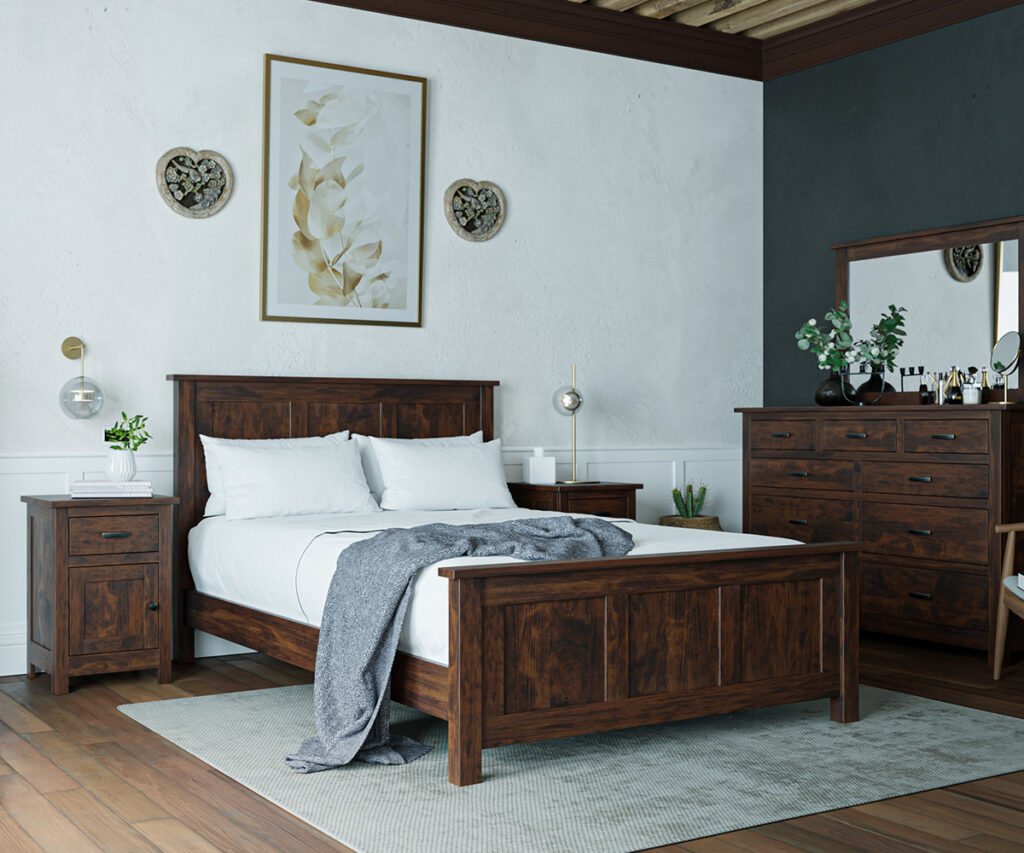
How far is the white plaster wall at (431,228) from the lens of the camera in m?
5.09

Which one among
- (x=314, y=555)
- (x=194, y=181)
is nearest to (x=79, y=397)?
(x=194, y=181)

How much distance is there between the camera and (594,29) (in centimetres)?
654

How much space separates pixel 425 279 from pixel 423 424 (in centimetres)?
75

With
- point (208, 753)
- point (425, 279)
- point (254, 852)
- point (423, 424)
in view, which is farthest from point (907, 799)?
point (425, 279)

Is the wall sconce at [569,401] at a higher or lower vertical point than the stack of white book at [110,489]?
higher

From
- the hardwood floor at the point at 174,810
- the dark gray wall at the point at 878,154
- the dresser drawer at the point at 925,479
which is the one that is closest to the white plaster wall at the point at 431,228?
the dark gray wall at the point at 878,154

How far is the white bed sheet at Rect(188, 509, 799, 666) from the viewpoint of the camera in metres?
3.60

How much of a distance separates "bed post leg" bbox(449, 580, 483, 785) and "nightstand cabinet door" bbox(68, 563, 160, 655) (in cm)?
190

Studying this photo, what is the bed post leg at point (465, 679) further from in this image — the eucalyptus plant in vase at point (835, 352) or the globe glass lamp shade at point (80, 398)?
the eucalyptus plant in vase at point (835, 352)

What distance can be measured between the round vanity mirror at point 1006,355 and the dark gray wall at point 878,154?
612 millimetres

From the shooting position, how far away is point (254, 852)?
2.88 meters

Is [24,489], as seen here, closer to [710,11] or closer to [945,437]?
[945,437]

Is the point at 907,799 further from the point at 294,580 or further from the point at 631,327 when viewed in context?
the point at 631,327

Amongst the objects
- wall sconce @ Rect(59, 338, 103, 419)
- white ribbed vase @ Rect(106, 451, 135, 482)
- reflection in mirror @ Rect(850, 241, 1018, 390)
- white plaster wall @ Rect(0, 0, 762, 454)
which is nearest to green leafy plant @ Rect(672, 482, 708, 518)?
white plaster wall @ Rect(0, 0, 762, 454)
